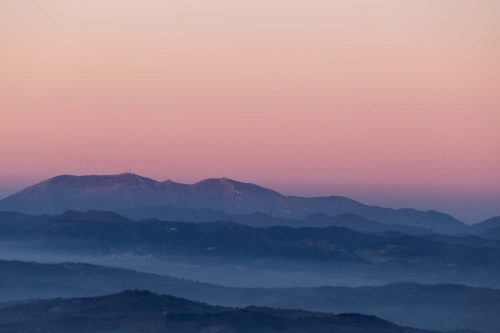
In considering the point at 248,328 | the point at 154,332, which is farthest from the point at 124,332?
the point at 248,328

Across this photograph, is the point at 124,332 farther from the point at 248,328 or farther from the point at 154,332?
the point at 248,328

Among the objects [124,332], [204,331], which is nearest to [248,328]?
[204,331]

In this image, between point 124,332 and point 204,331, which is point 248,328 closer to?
point 204,331
